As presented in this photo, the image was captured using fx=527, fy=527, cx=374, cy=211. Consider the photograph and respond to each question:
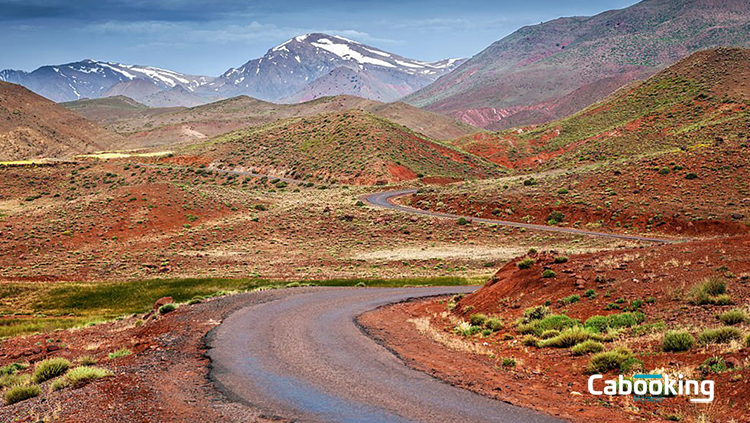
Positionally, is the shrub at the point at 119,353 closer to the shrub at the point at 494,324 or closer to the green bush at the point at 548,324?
the shrub at the point at 494,324

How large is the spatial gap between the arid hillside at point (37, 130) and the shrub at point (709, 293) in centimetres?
17266

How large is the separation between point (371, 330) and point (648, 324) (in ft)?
29.5

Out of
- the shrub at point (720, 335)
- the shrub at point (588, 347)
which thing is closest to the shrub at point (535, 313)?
the shrub at point (588, 347)

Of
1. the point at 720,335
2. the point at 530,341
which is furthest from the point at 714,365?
the point at 530,341

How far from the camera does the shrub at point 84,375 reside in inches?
485

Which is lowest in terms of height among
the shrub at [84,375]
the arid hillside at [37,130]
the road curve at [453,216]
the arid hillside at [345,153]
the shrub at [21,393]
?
the road curve at [453,216]

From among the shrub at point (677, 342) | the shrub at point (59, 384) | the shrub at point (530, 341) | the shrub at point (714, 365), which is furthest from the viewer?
the shrub at point (530, 341)

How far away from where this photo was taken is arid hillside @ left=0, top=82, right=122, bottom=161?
156250 millimetres

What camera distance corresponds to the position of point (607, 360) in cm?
1267

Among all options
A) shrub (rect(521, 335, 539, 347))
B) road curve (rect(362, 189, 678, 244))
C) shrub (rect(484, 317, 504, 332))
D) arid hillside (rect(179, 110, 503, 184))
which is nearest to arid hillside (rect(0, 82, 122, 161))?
arid hillside (rect(179, 110, 503, 184))

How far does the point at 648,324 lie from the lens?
49.0 ft

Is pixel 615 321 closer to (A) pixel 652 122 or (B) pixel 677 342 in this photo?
(B) pixel 677 342

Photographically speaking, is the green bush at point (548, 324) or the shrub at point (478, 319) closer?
the green bush at point (548, 324)

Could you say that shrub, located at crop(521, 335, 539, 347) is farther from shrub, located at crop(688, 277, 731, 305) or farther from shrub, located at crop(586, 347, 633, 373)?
shrub, located at crop(688, 277, 731, 305)
